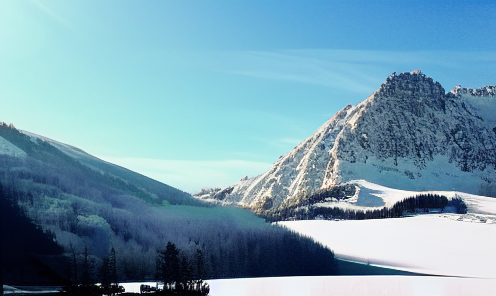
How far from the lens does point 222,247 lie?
41.5 m

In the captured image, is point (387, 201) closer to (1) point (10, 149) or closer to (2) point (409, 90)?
(1) point (10, 149)

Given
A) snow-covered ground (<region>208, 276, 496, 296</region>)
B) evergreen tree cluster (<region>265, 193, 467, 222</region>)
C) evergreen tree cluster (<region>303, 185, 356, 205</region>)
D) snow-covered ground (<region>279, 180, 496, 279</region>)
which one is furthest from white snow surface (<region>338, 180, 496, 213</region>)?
snow-covered ground (<region>208, 276, 496, 296</region>)

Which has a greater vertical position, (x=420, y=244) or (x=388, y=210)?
(x=388, y=210)

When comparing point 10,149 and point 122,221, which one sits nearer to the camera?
point 122,221

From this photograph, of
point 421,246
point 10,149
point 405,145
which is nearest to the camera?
point 10,149

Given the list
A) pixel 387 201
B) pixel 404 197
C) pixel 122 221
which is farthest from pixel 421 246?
pixel 387 201

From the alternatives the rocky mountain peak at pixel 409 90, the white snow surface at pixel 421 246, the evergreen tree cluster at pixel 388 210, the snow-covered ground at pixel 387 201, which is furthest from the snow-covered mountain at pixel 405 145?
the white snow surface at pixel 421 246

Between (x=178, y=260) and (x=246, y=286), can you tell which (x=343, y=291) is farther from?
(x=178, y=260)

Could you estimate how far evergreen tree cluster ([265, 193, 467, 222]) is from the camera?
79000mm

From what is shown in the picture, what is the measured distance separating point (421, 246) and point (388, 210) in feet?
128

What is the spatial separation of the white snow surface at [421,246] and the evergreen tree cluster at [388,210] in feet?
61.1

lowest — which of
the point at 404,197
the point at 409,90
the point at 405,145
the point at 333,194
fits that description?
the point at 404,197

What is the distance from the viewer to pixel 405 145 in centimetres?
18475

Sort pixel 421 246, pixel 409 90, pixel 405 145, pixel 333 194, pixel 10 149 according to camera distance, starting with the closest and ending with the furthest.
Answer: pixel 10 149
pixel 421 246
pixel 333 194
pixel 405 145
pixel 409 90
